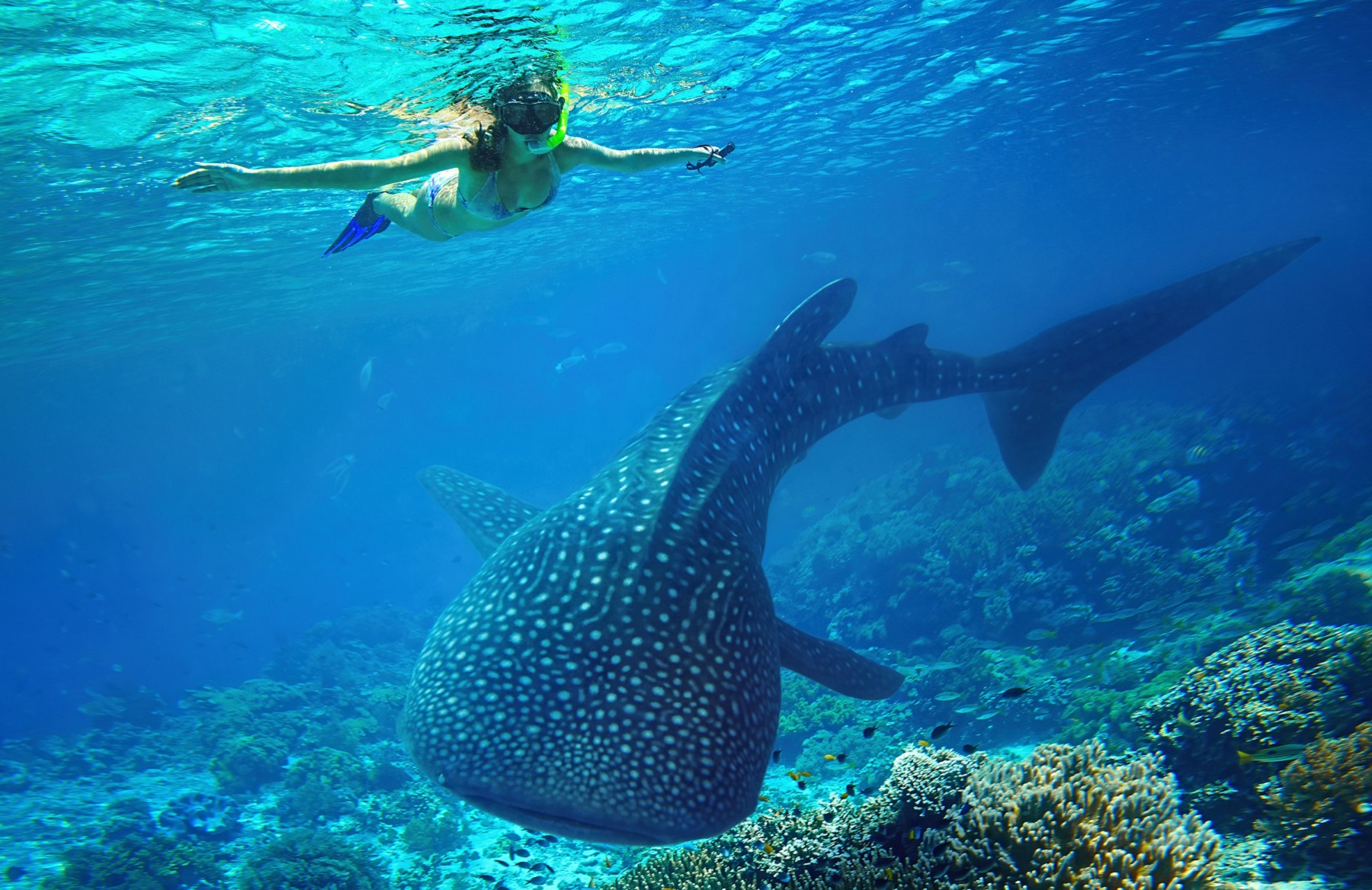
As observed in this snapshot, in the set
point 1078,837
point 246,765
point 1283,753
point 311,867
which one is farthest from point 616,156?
point 246,765

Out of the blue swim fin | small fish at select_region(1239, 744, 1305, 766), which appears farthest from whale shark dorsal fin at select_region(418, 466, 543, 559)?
small fish at select_region(1239, 744, 1305, 766)

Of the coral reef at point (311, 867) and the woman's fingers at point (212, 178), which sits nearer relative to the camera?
the woman's fingers at point (212, 178)

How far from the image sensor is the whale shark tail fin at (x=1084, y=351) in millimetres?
Result: 6402

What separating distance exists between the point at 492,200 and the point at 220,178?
1.95m

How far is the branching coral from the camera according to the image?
12.5ft

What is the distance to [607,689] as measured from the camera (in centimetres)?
348

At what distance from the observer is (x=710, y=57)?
15398 millimetres

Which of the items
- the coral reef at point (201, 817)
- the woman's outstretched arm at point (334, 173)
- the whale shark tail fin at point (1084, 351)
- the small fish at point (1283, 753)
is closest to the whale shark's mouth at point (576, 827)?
the woman's outstretched arm at point (334, 173)

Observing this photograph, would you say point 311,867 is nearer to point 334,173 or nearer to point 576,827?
point 576,827

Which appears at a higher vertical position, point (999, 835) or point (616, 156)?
point (616, 156)

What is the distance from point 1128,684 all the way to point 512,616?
1062 cm

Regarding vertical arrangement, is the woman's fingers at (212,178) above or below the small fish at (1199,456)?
above

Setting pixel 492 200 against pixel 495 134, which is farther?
pixel 492 200

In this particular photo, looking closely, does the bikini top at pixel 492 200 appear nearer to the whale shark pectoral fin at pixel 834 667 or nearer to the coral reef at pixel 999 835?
the whale shark pectoral fin at pixel 834 667
